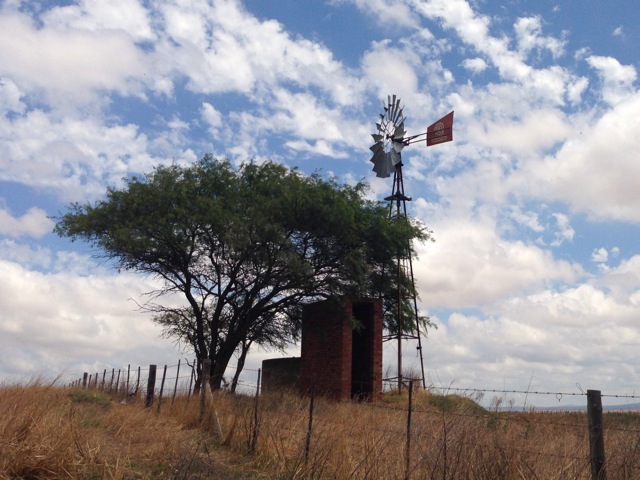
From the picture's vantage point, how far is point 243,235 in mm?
21719

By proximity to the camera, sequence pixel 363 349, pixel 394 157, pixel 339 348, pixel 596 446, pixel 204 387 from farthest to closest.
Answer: pixel 394 157 → pixel 363 349 → pixel 339 348 → pixel 204 387 → pixel 596 446

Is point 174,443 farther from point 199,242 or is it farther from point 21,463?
point 199,242

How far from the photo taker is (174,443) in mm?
9906

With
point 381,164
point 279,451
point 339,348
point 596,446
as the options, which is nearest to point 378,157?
point 381,164

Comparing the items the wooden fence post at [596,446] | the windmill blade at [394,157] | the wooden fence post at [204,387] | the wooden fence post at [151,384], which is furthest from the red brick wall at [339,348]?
the wooden fence post at [596,446]

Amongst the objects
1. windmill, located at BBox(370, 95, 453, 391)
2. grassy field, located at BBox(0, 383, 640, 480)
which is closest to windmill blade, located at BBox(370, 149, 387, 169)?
windmill, located at BBox(370, 95, 453, 391)

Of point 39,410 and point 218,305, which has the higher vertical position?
point 218,305

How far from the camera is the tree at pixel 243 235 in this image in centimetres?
2242

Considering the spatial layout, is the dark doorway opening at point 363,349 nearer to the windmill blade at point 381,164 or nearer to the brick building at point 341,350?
the brick building at point 341,350

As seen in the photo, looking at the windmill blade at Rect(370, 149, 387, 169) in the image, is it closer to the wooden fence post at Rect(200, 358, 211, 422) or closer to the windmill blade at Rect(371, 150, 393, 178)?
the windmill blade at Rect(371, 150, 393, 178)

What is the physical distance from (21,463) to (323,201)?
17074 mm

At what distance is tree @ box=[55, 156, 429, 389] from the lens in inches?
883

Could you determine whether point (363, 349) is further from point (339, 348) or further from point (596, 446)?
point (596, 446)

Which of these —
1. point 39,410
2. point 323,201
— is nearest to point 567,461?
point 39,410
